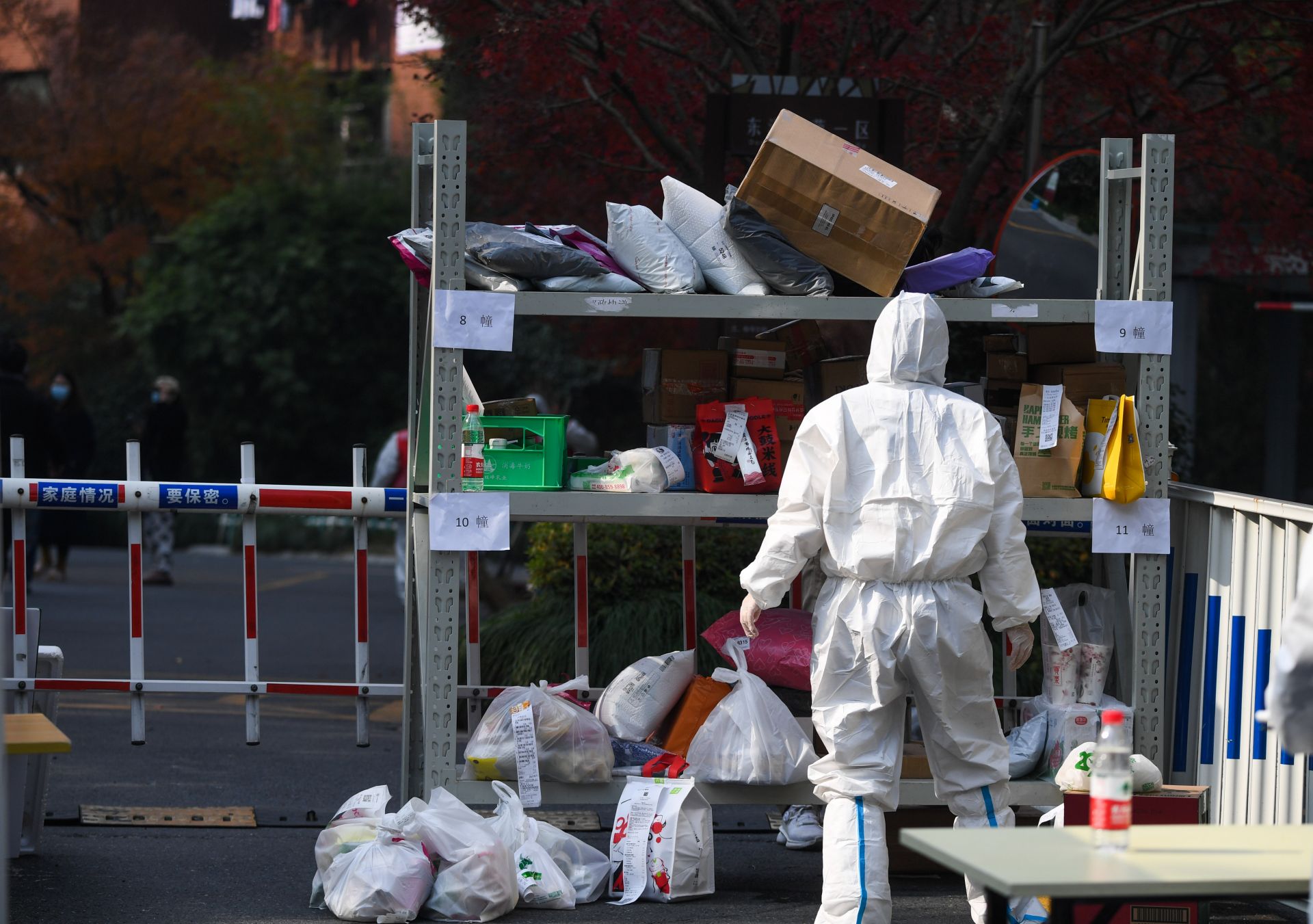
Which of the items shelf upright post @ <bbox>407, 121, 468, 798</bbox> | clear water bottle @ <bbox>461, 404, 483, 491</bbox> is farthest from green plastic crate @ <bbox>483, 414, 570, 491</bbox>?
shelf upright post @ <bbox>407, 121, 468, 798</bbox>

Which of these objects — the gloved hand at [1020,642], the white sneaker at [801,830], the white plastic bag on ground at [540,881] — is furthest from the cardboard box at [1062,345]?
the white plastic bag on ground at [540,881]

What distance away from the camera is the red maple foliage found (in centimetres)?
774

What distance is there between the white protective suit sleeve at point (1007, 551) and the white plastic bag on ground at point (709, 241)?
3.42 feet

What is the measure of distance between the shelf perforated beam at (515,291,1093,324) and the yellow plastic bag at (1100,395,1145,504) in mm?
383

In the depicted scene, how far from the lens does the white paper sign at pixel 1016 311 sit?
521cm

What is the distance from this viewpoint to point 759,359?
5.56 meters

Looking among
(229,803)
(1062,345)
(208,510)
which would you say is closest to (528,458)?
(208,510)

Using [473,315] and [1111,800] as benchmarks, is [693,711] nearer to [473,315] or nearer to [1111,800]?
[473,315]

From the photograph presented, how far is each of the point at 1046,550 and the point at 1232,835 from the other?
4.94 metres

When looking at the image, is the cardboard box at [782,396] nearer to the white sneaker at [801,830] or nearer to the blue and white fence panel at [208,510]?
the blue and white fence panel at [208,510]

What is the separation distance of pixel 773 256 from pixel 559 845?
210 cm

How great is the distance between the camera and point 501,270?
518cm

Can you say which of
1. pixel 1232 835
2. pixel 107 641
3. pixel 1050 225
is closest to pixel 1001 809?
pixel 1232 835

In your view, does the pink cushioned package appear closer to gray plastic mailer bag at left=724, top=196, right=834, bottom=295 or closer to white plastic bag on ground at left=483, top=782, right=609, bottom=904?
white plastic bag on ground at left=483, top=782, right=609, bottom=904
